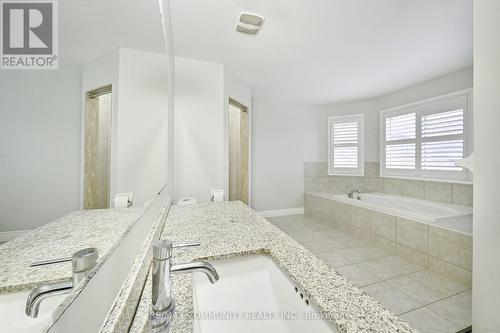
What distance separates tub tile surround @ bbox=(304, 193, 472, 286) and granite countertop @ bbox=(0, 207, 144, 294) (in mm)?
2525

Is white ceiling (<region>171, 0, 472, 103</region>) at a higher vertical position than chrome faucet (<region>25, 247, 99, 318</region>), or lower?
higher

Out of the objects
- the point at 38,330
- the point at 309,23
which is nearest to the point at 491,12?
the point at 309,23

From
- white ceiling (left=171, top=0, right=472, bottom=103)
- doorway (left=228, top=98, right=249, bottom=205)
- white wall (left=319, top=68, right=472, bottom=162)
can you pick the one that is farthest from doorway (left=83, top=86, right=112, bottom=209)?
white wall (left=319, top=68, right=472, bottom=162)

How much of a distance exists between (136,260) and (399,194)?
4159mm

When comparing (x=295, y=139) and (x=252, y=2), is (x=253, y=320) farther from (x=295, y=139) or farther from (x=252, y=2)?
(x=295, y=139)

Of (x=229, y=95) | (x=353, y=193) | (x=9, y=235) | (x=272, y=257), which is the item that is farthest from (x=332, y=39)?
(x=353, y=193)

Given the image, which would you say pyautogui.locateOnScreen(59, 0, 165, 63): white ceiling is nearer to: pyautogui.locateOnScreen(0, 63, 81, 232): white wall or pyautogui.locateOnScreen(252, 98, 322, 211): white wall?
pyautogui.locateOnScreen(0, 63, 81, 232): white wall

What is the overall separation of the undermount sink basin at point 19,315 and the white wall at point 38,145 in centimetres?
9

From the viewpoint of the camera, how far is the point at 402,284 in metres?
1.78

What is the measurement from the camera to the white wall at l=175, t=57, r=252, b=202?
6.91 ft

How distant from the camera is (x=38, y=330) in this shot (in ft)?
0.85

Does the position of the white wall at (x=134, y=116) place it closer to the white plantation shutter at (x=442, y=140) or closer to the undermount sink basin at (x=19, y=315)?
the undermount sink basin at (x=19, y=315)

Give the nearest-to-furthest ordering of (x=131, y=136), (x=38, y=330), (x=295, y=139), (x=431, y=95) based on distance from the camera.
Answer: (x=38, y=330) → (x=131, y=136) → (x=431, y=95) → (x=295, y=139)

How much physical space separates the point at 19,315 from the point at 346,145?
4.59m
